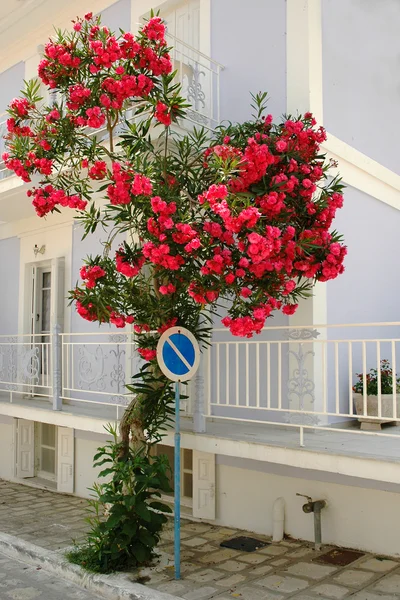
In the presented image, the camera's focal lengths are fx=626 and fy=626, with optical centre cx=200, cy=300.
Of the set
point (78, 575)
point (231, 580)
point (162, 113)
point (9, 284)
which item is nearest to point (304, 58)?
point (162, 113)

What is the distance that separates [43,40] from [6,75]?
1492 mm

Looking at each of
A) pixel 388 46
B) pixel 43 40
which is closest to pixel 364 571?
pixel 388 46

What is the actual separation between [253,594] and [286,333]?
7.46ft

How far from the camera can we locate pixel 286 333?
592cm

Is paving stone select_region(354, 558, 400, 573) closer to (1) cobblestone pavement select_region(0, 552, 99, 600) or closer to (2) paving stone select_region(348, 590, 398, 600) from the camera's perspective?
(2) paving stone select_region(348, 590, 398, 600)

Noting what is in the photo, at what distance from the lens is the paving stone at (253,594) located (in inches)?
199

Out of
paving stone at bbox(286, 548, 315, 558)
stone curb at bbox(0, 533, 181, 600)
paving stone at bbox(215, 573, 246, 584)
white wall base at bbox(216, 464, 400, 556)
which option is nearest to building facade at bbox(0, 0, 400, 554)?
white wall base at bbox(216, 464, 400, 556)

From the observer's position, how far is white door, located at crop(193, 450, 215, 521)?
7227 mm

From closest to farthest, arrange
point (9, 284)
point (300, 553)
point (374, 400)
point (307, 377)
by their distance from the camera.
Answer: point (300, 553) < point (307, 377) < point (374, 400) < point (9, 284)

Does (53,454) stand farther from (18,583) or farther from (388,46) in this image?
(388,46)

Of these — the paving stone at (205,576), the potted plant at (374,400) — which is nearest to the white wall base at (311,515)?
the potted plant at (374,400)

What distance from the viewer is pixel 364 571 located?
5.52m

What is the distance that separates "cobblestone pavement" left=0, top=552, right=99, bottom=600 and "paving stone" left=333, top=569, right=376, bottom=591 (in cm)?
210

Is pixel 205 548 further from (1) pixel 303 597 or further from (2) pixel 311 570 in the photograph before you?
(1) pixel 303 597
